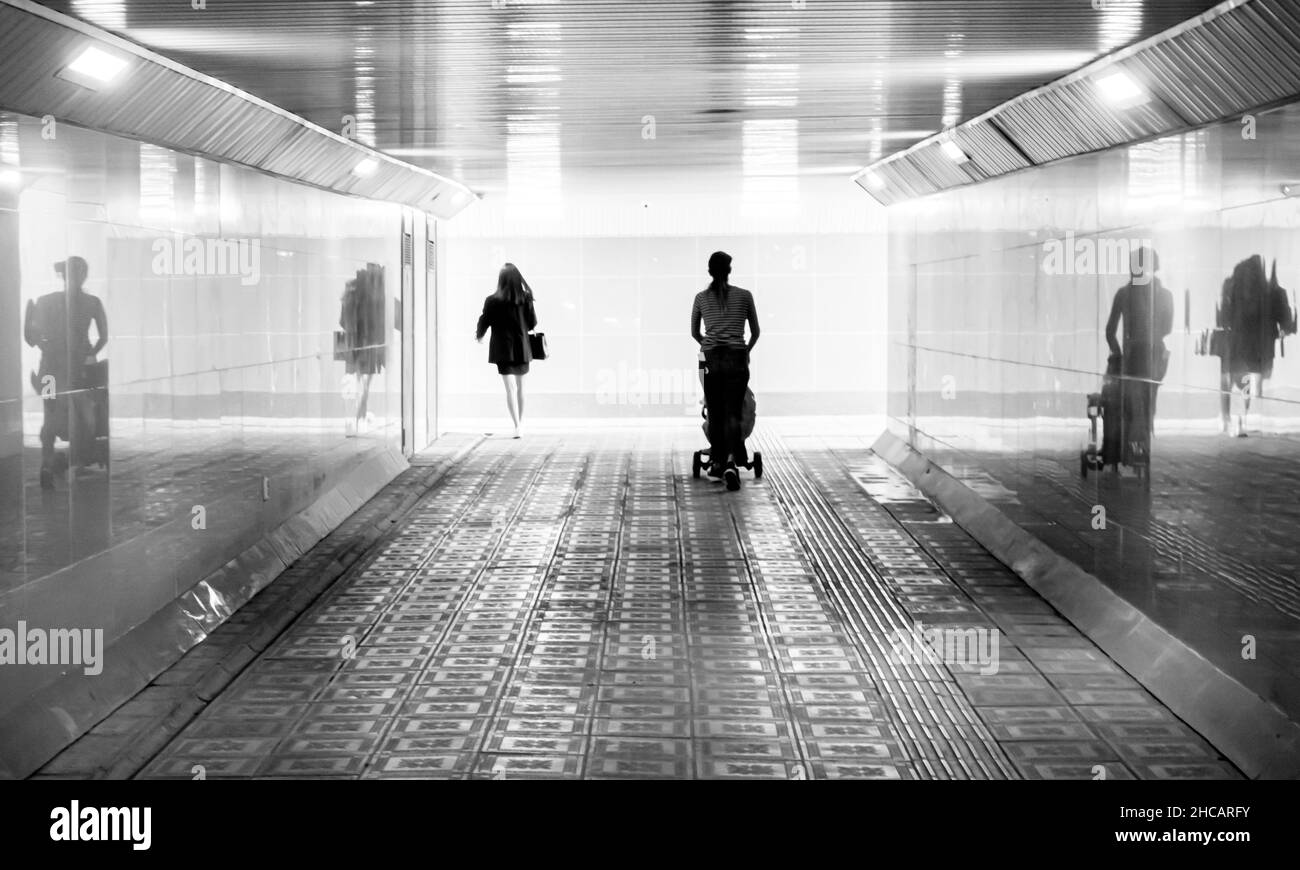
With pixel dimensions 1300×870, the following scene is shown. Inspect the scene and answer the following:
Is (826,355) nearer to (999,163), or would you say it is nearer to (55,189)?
(999,163)

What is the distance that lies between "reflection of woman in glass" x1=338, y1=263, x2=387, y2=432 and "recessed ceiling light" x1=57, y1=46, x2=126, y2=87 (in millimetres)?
6314

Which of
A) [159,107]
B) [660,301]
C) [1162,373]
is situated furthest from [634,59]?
[660,301]

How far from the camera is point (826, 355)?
1045 inches

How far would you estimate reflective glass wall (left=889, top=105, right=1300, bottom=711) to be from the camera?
21.5 ft

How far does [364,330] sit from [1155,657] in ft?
31.3

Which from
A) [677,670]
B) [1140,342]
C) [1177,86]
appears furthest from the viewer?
[1140,342]

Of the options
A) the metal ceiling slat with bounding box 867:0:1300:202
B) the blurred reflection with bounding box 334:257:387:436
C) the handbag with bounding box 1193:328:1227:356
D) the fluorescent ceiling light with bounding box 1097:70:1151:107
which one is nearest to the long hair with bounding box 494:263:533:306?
the blurred reflection with bounding box 334:257:387:436

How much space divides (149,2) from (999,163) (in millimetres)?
7185

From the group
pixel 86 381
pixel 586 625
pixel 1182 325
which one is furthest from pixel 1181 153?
pixel 86 381

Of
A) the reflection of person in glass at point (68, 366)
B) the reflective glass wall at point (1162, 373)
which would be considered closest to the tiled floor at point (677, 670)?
the reflective glass wall at point (1162, 373)

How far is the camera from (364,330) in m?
15.5

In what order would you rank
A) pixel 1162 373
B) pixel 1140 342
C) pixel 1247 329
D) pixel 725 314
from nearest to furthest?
pixel 1247 329, pixel 1162 373, pixel 1140 342, pixel 725 314

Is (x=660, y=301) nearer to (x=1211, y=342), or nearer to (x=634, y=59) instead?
(x=634, y=59)

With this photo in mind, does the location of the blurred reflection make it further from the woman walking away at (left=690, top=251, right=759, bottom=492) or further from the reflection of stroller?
the reflection of stroller
